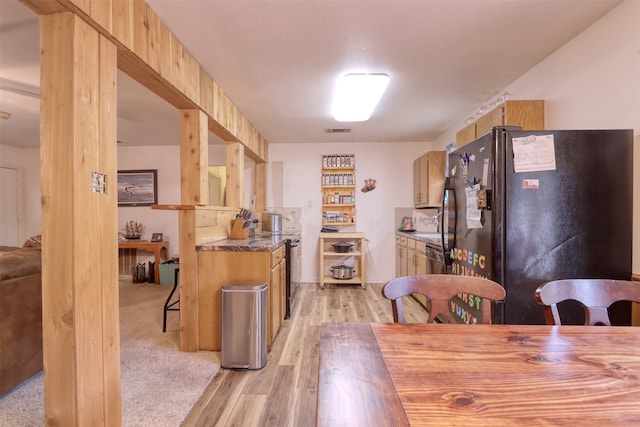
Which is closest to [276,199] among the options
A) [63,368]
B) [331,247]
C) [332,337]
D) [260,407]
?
[331,247]

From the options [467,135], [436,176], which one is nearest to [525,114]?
[467,135]

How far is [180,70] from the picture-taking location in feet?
6.88

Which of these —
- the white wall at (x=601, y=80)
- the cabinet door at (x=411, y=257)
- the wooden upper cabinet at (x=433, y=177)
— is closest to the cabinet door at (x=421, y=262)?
the cabinet door at (x=411, y=257)

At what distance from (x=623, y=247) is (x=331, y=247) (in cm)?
362

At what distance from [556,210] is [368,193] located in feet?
11.3

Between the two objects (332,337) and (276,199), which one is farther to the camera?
(276,199)

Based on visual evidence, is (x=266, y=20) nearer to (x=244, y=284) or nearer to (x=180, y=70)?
(x=180, y=70)

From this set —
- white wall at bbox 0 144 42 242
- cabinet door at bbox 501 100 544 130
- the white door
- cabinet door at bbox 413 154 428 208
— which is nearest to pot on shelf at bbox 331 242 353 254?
cabinet door at bbox 413 154 428 208

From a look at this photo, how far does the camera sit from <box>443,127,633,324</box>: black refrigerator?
171cm

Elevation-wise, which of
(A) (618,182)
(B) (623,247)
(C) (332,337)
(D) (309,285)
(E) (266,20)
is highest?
(E) (266,20)

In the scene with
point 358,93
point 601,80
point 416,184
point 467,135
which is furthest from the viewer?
point 416,184

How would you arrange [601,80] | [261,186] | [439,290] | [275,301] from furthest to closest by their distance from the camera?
[261,186] < [275,301] < [601,80] < [439,290]

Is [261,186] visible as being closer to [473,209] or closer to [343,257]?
[343,257]

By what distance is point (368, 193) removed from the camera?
16.7 ft
